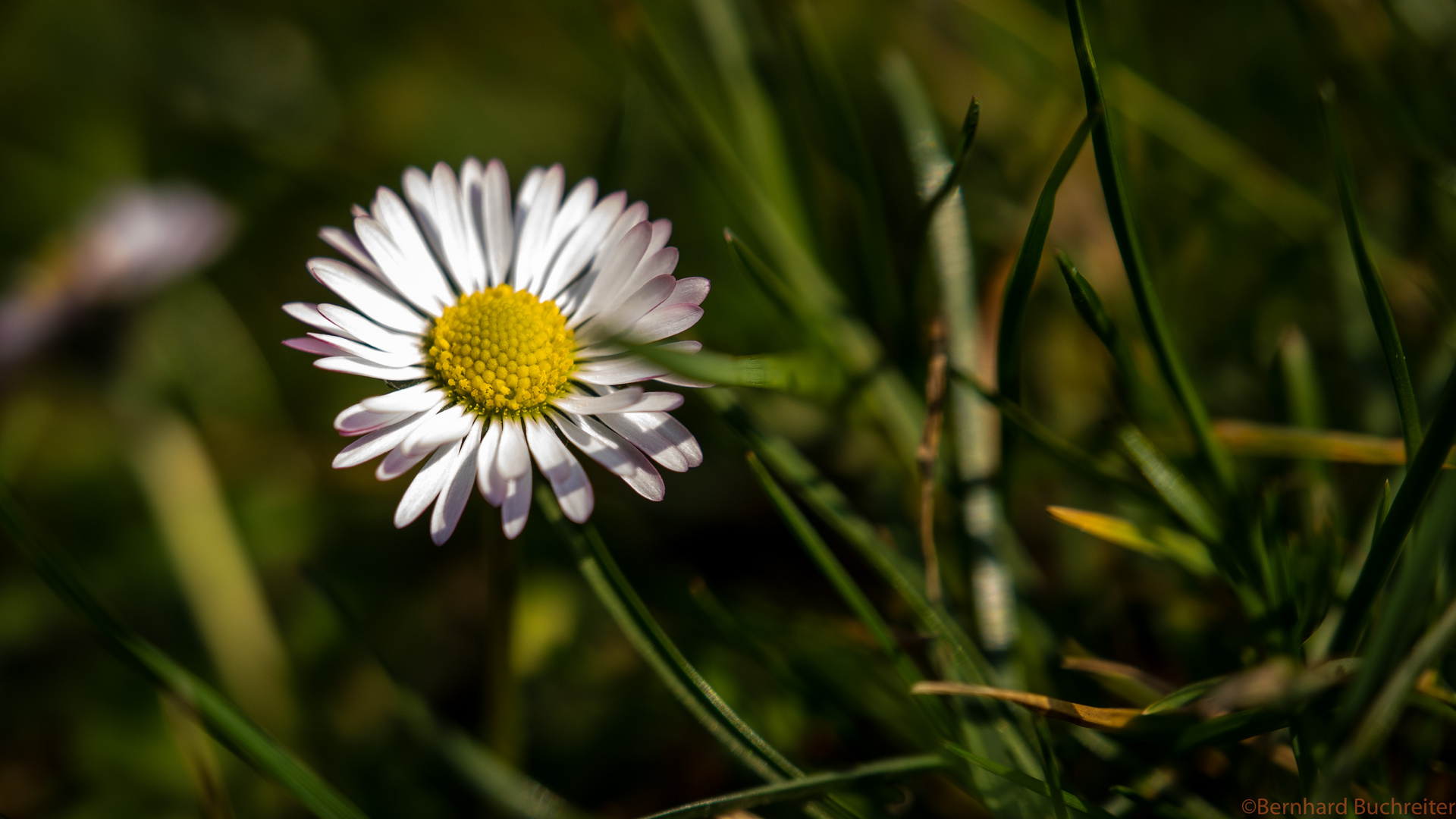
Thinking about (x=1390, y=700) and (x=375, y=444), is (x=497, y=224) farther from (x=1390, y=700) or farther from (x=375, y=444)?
(x=1390, y=700)

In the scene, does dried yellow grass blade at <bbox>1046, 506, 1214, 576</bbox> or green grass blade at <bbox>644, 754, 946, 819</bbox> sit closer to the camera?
green grass blade at <bbox>644, 754, 946, 819</bbox>

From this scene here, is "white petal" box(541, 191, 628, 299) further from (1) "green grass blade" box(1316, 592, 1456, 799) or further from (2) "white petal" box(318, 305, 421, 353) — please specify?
→ (1) "green grass blade" box(1316, 592, 1456, 799)

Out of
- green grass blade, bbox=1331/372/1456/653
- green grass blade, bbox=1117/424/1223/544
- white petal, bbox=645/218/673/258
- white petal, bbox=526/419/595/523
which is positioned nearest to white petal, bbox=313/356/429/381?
white petal, bbox=526/419/595/523

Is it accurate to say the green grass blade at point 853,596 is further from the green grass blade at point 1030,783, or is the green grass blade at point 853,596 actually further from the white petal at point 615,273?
the white petal at point 615,273

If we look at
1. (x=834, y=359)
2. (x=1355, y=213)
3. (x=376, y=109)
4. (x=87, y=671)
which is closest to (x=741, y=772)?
(x=834, y=359)

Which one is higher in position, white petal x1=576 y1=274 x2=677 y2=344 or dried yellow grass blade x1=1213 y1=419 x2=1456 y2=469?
white petal x1=576 y1=274 x2=677 y2=344

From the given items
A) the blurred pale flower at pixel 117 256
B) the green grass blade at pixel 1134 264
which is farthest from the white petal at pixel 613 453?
the blurred pale flower at pixel 117 256

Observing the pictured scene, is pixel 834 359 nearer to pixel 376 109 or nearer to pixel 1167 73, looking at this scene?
pixel 1167 73
